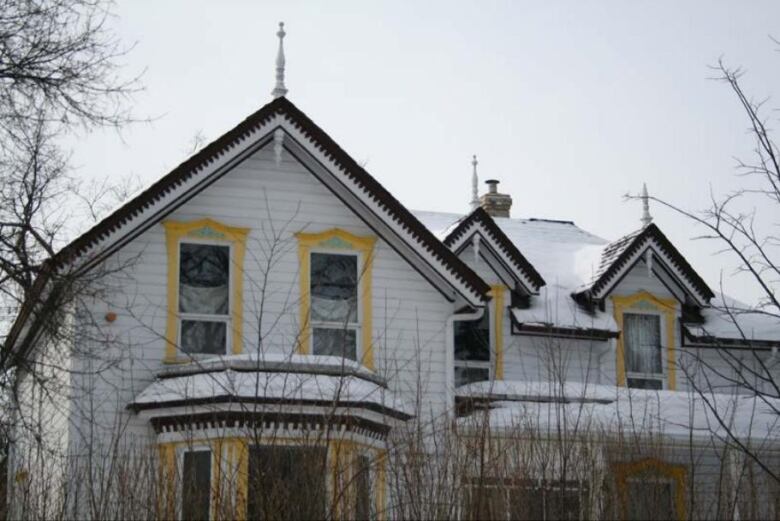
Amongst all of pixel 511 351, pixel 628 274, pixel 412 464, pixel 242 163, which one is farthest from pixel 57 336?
pixel 628 274

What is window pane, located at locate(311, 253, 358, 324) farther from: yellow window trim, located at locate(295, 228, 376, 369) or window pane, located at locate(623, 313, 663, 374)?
window pane, located at locate(623, 313, 663, 374)

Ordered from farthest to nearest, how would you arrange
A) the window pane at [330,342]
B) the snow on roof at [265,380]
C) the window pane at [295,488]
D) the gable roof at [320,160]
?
1. the window pane at [330,342]
2. the gable roof at [320,160]
3. the snow on roof at [265,380]
4. the window pane at [295,488]

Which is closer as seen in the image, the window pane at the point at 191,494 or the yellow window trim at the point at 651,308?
the window pane at the point at 191,494

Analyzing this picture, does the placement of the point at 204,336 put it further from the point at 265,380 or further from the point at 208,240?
the point at 265,380

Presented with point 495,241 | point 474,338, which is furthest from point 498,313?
point 495,241

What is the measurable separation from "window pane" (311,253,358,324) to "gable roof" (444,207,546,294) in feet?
9.43

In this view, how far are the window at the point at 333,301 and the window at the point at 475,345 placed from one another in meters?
2.94

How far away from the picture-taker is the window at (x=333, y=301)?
22.3 meters

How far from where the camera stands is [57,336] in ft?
51.6

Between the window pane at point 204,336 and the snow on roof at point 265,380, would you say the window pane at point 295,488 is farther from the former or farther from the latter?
the window pane at point 204,336

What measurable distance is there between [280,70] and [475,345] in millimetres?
6062

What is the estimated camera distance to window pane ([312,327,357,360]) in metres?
22.2

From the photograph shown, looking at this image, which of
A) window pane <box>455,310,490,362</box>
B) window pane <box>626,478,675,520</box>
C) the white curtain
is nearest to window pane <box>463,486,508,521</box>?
window pane <box>626,478,675,520</box>

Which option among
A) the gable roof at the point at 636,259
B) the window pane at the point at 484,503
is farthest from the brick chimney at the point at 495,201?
the window pane at the point at 484,503
